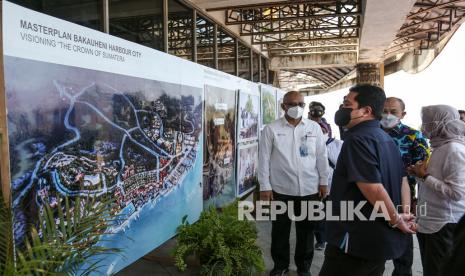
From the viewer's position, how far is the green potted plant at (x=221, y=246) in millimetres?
3059

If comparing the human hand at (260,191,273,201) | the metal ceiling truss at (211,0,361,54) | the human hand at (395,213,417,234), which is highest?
the metal ceiling truss at (211,0,361,54)

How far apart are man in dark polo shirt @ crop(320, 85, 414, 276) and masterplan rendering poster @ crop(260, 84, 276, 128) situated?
13.3ft

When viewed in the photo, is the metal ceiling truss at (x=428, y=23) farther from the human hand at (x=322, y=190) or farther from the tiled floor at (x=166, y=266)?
the human hand at (x=322, y=190)

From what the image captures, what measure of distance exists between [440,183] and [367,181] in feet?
2.37

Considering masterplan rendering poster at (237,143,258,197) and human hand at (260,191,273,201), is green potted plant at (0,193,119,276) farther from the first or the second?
masterplan rendering poster at (237,143,258,197)

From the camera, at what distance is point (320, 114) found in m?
4.06

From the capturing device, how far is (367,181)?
→ 75.5 inches

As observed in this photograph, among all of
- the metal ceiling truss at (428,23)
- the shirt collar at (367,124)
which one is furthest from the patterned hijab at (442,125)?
the metal ceiling truss at (428,23)

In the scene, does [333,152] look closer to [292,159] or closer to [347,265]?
[292,159]

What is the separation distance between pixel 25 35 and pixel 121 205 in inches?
50.6

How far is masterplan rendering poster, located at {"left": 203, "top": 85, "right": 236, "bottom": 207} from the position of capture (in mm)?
4207

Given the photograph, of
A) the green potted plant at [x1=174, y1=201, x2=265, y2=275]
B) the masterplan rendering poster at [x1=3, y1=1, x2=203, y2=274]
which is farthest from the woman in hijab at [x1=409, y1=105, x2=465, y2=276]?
the masterplan rendering poster at [x1=3, y1=1, x2=203, y2=274]

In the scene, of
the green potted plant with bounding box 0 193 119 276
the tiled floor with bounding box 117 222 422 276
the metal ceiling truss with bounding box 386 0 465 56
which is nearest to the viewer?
the green potted plant with bounding box 0 193 119 276

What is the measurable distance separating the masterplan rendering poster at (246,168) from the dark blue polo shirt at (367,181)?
10.2 ft
